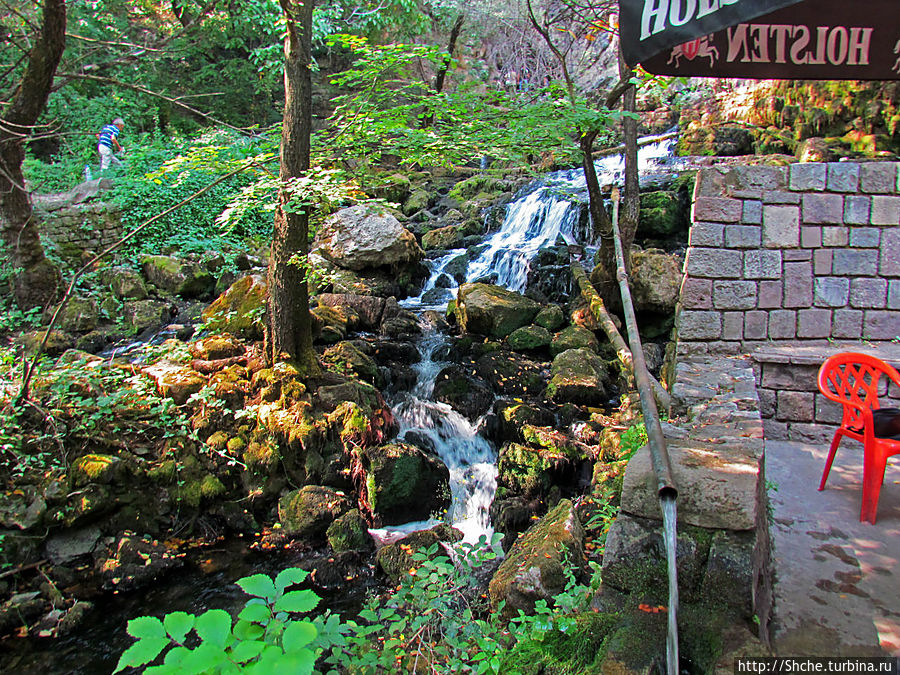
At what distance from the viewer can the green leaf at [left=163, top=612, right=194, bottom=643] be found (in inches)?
50.8

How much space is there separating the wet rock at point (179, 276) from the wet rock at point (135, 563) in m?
5.26

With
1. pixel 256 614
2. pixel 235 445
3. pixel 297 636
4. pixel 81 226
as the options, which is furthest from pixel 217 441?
pixel 81 226

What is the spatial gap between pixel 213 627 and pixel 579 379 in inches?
232

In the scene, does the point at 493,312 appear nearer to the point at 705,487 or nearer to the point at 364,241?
the point at 364,241

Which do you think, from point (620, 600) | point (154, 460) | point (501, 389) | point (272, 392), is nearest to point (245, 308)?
point (272, 392)

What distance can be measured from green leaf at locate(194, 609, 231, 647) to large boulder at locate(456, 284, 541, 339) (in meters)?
7.10

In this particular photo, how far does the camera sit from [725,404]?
10.7 ft

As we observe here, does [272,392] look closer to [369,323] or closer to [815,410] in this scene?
[369,323]

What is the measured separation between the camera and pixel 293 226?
5.82 meters

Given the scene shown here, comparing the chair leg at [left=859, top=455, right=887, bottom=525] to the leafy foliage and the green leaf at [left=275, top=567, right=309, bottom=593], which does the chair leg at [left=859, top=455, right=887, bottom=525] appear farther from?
the green leaf at [left=275, top=567, right=309, bottom=593]

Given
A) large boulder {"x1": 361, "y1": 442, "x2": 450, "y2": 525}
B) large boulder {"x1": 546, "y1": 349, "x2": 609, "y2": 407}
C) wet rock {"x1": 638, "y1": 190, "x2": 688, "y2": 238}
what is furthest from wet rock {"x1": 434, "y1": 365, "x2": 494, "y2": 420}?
wet rock {"x1": 638, "y1": 190, "x2": 688, "y2": 238}

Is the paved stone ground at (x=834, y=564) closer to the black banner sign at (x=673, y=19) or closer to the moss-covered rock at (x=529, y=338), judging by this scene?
the black banner sign at (x=673, y=19)

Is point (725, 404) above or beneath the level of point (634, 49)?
beneath

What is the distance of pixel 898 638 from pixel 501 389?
5.13 meters
